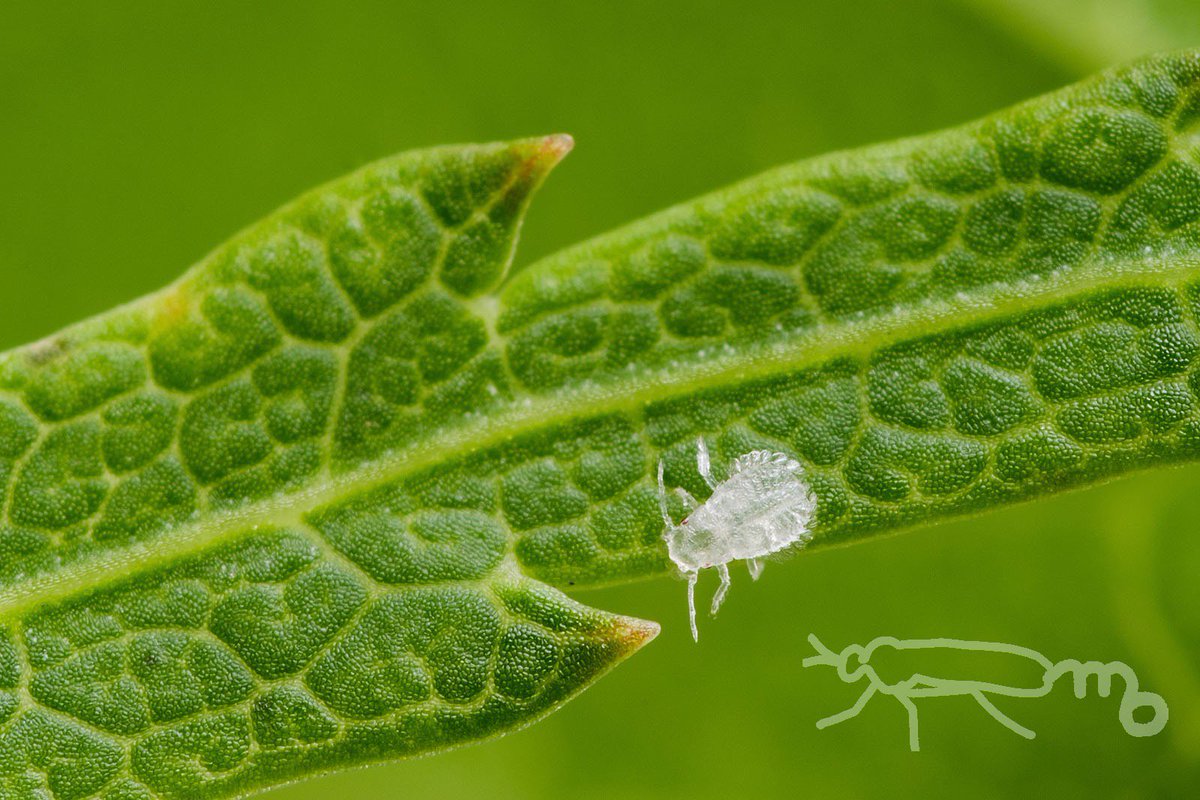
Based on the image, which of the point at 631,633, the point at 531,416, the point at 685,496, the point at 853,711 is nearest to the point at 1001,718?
the point at 853,711

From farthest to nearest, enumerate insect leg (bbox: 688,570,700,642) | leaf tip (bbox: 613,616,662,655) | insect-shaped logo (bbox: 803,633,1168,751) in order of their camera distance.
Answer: insect-shaped logo (bbox: 803,633,1168,751) < insect leg (bbox: 688,570,700,642) < leaf tip (bbox: 613,616,662,655)

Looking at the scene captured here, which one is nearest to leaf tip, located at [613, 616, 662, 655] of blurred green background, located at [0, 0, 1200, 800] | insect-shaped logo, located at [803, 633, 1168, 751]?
blurred green background, located at [0, 0, 1200, 800]

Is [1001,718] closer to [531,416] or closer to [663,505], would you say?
[663,505]

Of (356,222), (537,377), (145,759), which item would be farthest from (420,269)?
(145,759)

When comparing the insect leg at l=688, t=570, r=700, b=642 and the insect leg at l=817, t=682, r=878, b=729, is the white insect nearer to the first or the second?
the insect leg at l=688, t=570, r=700, b=642

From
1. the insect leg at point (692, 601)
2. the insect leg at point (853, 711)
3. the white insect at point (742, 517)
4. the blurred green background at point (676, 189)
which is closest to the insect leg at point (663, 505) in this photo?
the white insect at point (742, 517)

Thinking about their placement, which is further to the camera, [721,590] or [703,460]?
[721,590]

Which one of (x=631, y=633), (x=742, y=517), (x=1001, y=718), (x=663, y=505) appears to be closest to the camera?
(x=631, y=633)
